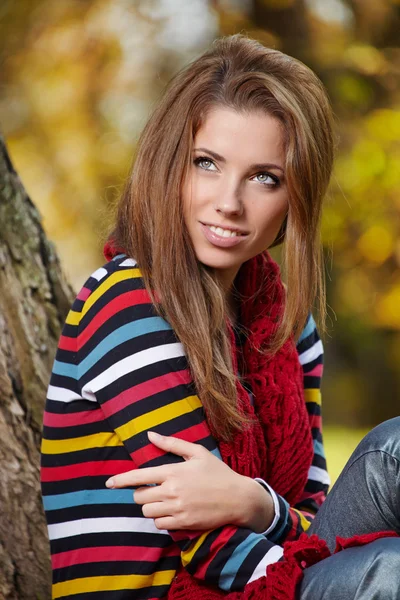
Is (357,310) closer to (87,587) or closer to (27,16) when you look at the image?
(27,16)

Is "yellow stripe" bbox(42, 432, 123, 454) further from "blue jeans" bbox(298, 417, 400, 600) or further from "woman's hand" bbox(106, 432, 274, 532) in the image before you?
"blue jeans" bbox(298, 417, 400, 600)

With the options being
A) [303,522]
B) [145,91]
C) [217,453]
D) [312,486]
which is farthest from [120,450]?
[145,91]

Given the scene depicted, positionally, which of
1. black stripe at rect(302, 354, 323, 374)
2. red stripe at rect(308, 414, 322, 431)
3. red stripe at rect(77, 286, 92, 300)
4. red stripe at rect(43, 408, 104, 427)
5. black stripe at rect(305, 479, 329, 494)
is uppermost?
red stripe at rect(77, 286, 92, 300)

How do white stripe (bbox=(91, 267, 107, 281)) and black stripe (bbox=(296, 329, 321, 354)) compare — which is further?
black stripe (bbox=(296, 329, 321, 354))

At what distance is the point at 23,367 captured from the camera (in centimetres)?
203

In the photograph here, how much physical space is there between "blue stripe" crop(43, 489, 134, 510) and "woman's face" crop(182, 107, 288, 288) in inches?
20.1

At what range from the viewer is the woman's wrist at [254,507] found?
1.47 metres

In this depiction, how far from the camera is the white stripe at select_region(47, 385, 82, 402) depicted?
5.18 ft

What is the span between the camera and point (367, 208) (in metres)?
4.40

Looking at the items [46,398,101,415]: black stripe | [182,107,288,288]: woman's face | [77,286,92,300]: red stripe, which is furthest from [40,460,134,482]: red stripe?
[182,107,288,288]: woman's face

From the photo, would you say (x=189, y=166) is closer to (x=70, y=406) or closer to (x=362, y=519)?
(x=70, y=406)

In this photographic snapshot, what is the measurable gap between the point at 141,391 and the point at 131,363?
6cm

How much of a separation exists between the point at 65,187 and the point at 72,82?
617mm

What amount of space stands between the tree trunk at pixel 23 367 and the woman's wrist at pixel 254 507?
27.5 inches
